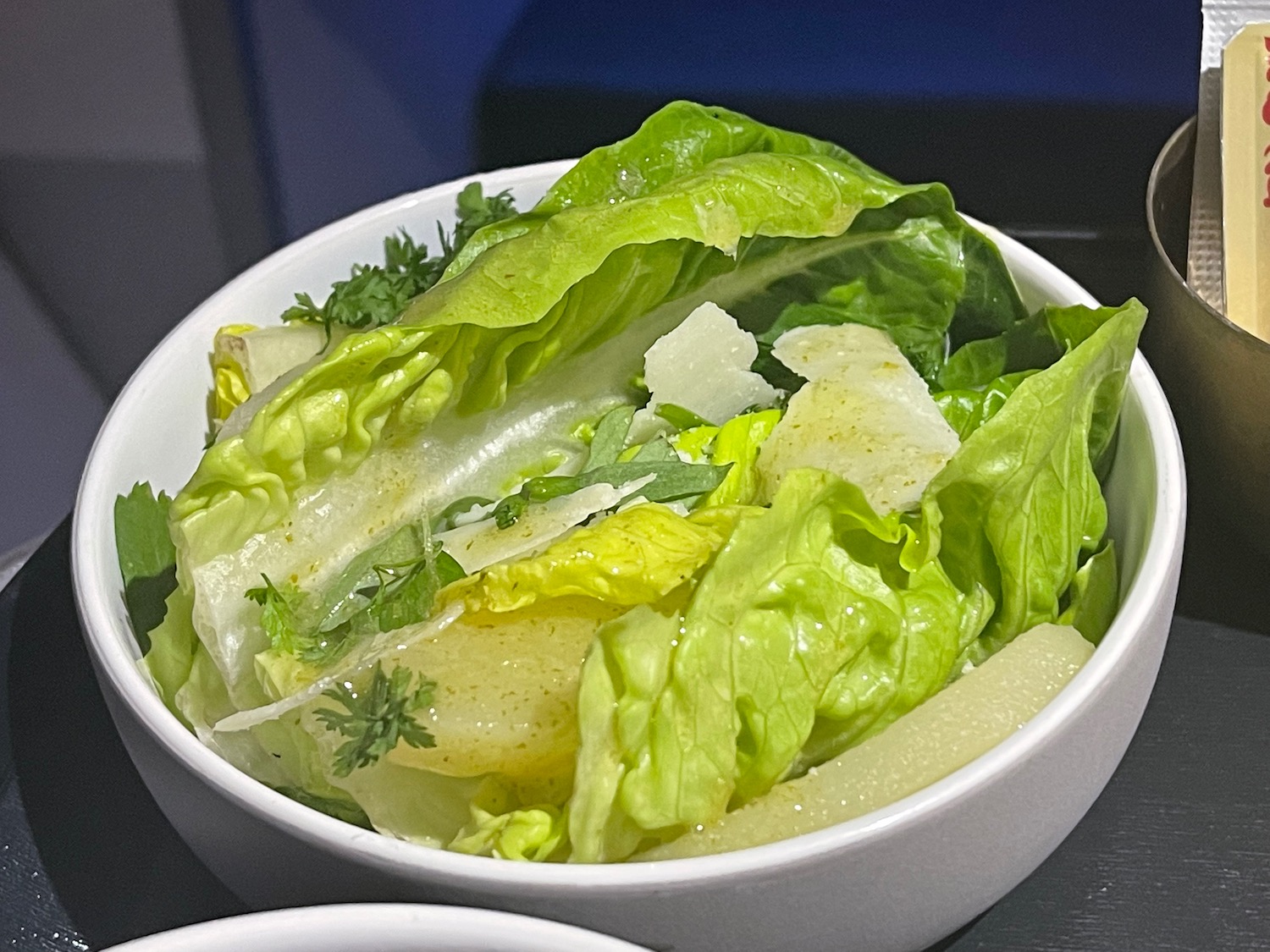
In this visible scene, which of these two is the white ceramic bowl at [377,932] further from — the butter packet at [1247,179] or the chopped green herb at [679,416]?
the butter packet at [1247,179]


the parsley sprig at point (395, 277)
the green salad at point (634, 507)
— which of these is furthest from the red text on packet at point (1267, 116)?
the parsley sprig at point (395, 277)

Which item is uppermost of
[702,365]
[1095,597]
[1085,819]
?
[702,365]

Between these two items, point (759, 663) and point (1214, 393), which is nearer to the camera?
point (759, 663)

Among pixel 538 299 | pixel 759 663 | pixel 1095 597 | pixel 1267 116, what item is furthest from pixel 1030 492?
pixel 1267 116

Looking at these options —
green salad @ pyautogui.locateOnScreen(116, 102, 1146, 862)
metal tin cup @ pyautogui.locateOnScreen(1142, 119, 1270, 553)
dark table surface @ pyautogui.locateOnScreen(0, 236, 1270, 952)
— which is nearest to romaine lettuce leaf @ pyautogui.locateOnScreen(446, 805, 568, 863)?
green salad @ pyautogui.locateOnScreen(116, 102, 1146, 862)

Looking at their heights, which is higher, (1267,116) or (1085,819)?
(1267,116)

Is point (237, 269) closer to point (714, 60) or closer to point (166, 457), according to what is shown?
point (714, 60)

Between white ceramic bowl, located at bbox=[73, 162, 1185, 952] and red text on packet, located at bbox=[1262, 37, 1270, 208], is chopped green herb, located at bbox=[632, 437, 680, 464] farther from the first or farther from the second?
red text on packet, located at bbox=[1262, 37, 1270, 208]

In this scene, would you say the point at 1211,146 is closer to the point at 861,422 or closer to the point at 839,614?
the point at 861,422
